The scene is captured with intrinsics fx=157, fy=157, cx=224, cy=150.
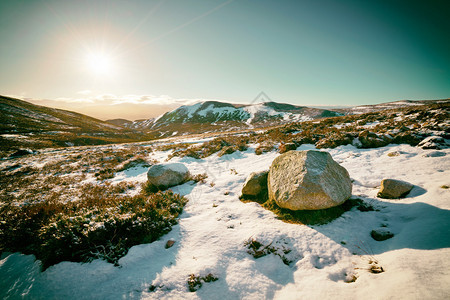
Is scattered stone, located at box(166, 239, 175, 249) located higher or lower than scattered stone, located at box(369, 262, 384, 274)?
lower

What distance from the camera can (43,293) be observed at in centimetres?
376

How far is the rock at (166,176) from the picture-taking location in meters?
10.0

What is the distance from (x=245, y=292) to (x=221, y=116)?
424ft

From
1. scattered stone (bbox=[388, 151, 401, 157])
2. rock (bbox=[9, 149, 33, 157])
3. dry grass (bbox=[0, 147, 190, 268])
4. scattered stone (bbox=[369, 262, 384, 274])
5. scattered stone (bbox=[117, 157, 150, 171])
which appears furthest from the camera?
rock (bbox=[9, 149, 33, 157])

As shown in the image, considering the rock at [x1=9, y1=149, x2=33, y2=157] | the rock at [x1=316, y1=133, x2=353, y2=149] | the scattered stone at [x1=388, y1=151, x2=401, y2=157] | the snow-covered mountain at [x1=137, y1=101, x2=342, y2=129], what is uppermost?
the snow-covered mountain at [x1=137, y1=101, x2=342, y2=129]

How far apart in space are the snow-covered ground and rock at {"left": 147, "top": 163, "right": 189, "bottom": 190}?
4256 millimetres

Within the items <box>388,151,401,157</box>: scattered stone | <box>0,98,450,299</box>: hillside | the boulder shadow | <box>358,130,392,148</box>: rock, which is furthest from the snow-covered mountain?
the boulder shadow

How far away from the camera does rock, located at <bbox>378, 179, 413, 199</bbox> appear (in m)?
5.49

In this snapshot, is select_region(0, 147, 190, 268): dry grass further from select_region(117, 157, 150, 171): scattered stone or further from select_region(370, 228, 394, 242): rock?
select_region(117, 157, 150, 171): scattered stone

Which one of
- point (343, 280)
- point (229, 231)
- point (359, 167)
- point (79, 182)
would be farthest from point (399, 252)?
point (79, 182)

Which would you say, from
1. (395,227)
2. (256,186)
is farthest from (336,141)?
(395,227)

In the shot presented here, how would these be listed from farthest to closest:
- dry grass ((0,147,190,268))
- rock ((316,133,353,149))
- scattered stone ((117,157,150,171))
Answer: scattered stone ((117,157,150,171)) → rock ((316,133,353,149)) → dry grass ((0,147,190,268))

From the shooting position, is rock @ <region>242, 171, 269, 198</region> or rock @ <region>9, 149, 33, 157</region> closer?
rock @ <region>242, 171, 269, 198</region>

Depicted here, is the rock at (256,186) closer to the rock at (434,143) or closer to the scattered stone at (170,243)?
the scattered stone at (170,243)
